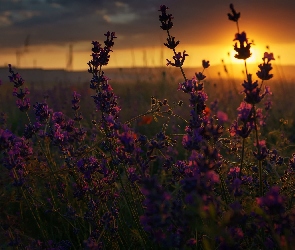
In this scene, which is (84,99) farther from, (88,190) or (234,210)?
(234,210)

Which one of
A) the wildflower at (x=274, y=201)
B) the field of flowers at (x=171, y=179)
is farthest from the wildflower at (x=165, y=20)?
the wildflower at (x=274, y=201)

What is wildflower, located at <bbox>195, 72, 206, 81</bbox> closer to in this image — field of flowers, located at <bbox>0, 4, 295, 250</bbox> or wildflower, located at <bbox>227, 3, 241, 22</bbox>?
field of flowers, located at <bbox>0, 4, 295, 250</bbox>

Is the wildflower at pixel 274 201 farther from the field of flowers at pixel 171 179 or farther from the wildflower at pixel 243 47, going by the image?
the wildflower at pixel 243 47

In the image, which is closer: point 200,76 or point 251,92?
point 251,92

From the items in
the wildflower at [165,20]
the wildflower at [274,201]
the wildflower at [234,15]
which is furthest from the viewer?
the wildflower at [165,20]

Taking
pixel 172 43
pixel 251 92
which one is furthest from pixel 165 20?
pixel 251 92

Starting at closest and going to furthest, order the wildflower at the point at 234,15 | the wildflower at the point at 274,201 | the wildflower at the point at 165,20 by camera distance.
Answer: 1. the wildflower at the point at 274,201
2. the wildflower at the point at 234,15
3. the wildflower at the point at 165,20

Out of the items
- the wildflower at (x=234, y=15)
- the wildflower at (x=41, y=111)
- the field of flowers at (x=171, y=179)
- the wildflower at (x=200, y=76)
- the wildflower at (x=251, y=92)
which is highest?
the wildflower at (x=234, y=15)

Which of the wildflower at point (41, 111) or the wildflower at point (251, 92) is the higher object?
the wildflower at point (251, 92)

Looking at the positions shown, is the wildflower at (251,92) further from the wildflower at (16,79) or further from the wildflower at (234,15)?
the wildflower at (16,79)

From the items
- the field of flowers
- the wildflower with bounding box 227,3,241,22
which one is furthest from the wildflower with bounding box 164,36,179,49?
the wildflower with bounding box 227,3,241,22

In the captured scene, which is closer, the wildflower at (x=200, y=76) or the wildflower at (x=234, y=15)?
the wildflower at (x=234, y=15)

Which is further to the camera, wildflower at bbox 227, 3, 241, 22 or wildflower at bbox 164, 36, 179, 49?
wildflower at bbox 164, 36, 179, 49

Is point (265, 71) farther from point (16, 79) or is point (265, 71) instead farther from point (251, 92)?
point (16, 79)
